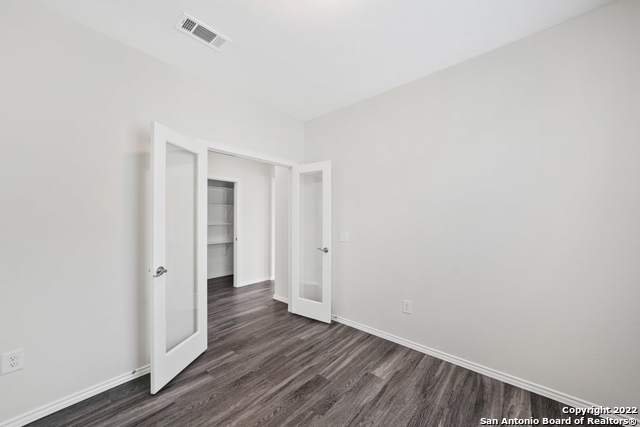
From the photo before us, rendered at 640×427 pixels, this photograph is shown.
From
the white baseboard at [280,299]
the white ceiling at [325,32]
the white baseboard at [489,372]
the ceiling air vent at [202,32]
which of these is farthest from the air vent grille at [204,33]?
the white baseboard at [280,299]

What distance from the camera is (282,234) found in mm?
4078

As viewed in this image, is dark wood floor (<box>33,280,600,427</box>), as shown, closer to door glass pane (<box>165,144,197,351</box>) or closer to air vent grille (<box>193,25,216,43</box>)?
door glass pane (<box>165,144,197,351</box>)

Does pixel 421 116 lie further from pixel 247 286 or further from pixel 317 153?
pixel 247 286

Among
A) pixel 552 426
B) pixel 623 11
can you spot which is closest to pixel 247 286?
pixel 552 426

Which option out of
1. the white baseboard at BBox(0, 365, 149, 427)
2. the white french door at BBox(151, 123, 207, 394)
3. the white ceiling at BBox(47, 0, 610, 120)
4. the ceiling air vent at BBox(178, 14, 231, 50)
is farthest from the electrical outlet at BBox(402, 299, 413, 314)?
the ceiling air vent at BBox(178, 14, 231, 50)

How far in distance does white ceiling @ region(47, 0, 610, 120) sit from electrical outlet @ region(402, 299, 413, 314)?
7.81 feet

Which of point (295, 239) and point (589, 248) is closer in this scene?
point (589, 248)

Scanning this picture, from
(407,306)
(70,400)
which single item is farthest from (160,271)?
(407,306)

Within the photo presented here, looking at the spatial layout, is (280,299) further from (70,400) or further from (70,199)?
(70,199)

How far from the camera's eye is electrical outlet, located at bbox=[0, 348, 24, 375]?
1.51 meters

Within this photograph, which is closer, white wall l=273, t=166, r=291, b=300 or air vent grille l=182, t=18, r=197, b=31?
air vent grille l=182, t=18, r=197, b=31

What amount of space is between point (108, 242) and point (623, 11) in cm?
406

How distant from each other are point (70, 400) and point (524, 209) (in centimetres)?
371

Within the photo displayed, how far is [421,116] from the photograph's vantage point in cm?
253
